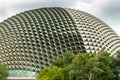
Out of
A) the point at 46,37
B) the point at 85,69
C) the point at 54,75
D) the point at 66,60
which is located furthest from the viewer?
the point at 46,37

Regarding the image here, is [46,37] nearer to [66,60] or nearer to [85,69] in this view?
[66,60]

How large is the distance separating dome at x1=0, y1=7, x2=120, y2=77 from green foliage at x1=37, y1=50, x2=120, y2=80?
25.9 meters

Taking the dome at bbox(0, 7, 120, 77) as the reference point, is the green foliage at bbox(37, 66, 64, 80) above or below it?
above

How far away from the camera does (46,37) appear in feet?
411

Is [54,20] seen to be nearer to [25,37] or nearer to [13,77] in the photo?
[25,37]

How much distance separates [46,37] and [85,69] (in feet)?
161

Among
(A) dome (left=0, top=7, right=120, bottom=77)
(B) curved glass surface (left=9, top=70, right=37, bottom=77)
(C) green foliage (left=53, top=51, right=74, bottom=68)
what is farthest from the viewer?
(A) dome (left=0, top=7, right=120, bottom=77)

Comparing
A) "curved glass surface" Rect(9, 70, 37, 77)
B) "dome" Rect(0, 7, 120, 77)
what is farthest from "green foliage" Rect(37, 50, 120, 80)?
"dome" Rect(0, 7, 120, 77)

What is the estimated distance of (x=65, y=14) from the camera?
132250mm

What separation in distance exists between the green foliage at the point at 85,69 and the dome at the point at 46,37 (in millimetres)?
25893

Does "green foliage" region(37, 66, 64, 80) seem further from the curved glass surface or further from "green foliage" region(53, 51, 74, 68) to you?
the curved glass surface

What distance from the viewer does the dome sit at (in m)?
120

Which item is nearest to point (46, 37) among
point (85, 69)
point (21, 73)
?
point (21, 73)

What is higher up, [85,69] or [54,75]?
[85,69]
